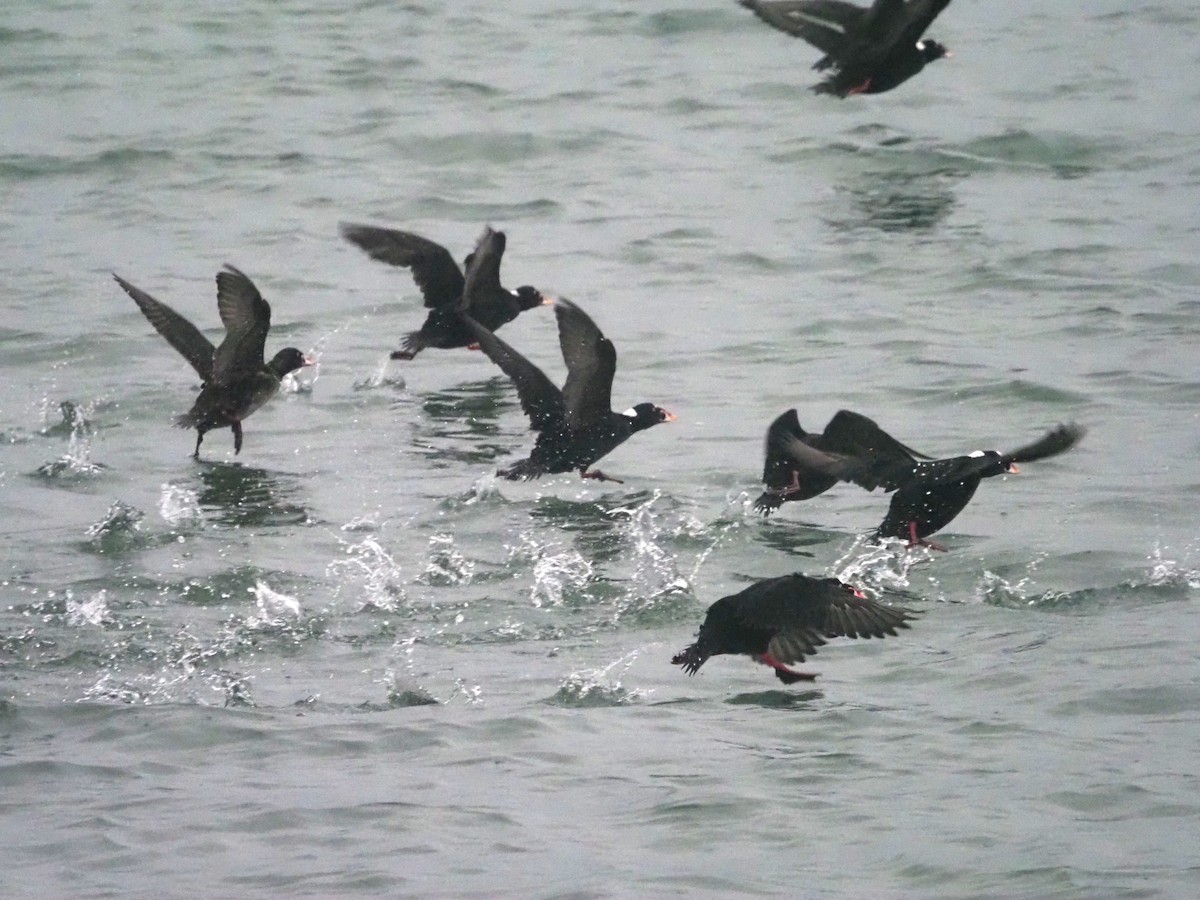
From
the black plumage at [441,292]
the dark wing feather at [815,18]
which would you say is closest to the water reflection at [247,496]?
the black plumage at [441,292]

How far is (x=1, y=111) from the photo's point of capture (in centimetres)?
1950

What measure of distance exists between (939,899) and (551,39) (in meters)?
16.8

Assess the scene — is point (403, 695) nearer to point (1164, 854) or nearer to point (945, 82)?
point (1164, 854)

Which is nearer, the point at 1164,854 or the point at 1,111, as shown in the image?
the point at 1164,854

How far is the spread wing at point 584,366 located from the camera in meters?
9.95

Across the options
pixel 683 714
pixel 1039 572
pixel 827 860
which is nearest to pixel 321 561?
pixel 683 714

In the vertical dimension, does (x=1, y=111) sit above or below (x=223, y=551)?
above

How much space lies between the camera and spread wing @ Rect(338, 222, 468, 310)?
1277cm

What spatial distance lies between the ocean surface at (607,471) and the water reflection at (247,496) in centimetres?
4

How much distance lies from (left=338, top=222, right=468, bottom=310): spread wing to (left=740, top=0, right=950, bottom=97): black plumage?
2.59m

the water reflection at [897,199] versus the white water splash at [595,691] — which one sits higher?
the water reflection at [897,199]

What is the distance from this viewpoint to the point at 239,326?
1045 cm

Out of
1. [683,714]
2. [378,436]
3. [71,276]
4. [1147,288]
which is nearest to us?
[683,714]

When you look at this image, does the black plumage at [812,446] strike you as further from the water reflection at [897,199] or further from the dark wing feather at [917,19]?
the water reflection at [897,199]
